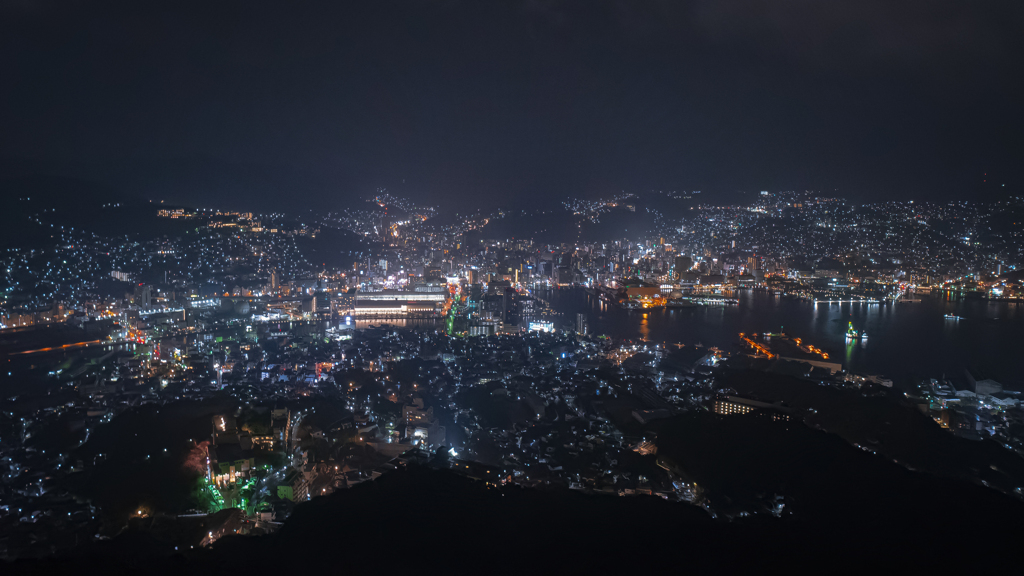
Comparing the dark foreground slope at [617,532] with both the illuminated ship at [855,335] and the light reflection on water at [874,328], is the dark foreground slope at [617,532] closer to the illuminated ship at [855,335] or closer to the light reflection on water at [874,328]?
the light reflection on water at [874,328]

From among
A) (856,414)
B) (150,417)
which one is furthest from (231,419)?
(856,414)

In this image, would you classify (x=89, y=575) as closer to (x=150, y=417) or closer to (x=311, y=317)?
(x=150, y=417)

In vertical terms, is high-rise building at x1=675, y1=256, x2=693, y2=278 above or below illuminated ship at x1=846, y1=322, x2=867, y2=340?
above

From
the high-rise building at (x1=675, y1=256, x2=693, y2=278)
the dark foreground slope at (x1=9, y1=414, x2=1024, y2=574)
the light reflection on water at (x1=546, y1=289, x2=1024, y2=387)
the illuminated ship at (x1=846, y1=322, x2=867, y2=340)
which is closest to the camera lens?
the dark foreground slope at (x1=9, y1=414, x2=1024, y2=574)

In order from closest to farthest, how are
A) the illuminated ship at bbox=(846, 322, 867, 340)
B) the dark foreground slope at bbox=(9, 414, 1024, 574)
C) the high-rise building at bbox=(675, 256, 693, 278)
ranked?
1. the dark foreground slope at bbox=(9, 414, 1024, 574)
2. the illuminated ship at bbox=(846, 322, 867, 340)
3. the high-rise building at bbox=(675, 256, 693, 278)

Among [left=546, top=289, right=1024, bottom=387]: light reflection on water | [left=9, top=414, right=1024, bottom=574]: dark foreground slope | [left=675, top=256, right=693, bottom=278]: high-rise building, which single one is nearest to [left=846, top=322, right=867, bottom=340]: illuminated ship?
[left=546, top=289, right=1024, bottom=387]: light reflection on water

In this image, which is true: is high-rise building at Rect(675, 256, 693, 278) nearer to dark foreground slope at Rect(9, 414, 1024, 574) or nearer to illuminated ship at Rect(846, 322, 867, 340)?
illuminated ship at Rect(846, 322, 867, 340)

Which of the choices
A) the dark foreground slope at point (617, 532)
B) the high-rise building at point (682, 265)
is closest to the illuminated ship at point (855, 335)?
the dark foreground slope at point (617, 532)

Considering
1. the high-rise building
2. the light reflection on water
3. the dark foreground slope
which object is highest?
the high-rise building

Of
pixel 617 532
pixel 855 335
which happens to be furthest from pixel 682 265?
pixel 617 532
